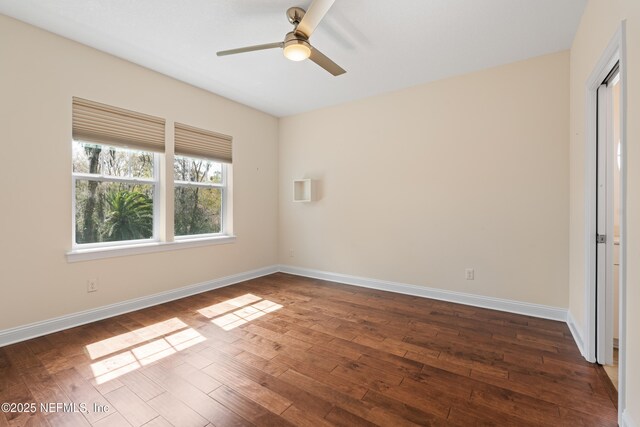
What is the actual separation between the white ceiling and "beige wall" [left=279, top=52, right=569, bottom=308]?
0.38m

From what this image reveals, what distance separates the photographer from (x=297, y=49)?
7.10 feet

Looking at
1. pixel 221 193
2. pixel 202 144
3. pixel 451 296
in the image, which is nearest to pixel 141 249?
pixel 221 193

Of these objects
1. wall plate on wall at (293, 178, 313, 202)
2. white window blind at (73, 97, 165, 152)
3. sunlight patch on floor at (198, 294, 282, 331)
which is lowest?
sunlight patch on floor at (198, 294, 282, 331)

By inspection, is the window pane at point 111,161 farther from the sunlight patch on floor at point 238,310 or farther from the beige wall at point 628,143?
the beige wall at point 628,143

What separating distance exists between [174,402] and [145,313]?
170 centimetres

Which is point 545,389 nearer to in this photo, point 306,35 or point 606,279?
point 606,279

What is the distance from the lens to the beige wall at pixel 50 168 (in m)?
2.39

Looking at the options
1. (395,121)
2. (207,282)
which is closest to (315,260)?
(207,282)

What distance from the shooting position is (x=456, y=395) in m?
1.75

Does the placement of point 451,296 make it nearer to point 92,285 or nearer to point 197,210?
point 197,210

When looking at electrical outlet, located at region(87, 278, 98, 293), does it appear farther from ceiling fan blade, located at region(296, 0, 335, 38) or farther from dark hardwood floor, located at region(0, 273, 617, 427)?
ceiling fan blade, located at region(296, 0, 335, 38)

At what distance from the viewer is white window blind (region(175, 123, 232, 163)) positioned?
3.63 metres

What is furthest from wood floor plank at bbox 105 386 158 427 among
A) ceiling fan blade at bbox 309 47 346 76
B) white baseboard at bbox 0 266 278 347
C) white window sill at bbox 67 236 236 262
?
ceiling fan blade at bbox 309 47 346 76

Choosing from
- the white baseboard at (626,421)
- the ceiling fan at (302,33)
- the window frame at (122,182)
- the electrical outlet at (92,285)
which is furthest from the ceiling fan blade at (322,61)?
the electrical outlet at (92,285)
